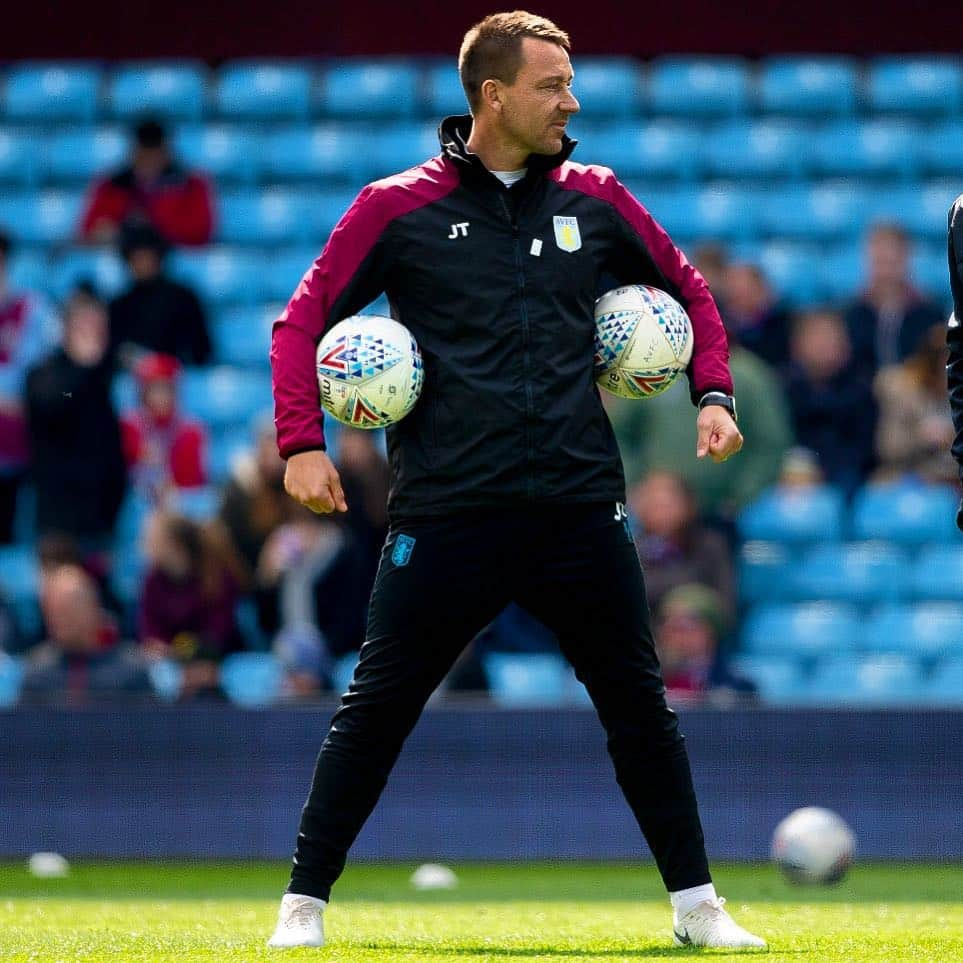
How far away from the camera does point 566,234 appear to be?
5.22m

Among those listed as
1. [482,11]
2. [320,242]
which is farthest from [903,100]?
[320,242]

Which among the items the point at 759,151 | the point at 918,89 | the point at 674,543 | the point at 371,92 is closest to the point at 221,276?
the point at 371,92

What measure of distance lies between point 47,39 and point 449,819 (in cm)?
885

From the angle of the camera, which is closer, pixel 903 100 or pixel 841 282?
pixel 841 282

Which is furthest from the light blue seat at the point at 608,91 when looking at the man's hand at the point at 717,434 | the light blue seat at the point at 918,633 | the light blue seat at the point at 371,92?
the man's hand at the point at 717,434

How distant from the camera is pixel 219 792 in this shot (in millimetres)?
9422

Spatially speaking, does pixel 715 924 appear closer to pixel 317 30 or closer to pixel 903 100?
pixel 903 100

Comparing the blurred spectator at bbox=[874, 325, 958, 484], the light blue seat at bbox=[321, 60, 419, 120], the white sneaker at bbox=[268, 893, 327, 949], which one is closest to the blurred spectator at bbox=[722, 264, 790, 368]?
the blurred spectator at bbox=[874, 325, 958, 484]

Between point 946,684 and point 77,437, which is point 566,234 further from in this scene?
point 77,437

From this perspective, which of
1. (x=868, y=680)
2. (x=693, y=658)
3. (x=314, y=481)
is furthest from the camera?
(x=868, y=680)

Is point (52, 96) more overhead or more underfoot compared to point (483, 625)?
more overhead

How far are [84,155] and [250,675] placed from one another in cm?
556

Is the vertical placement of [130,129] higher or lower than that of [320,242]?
higher

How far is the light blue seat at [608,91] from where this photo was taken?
590 inches
